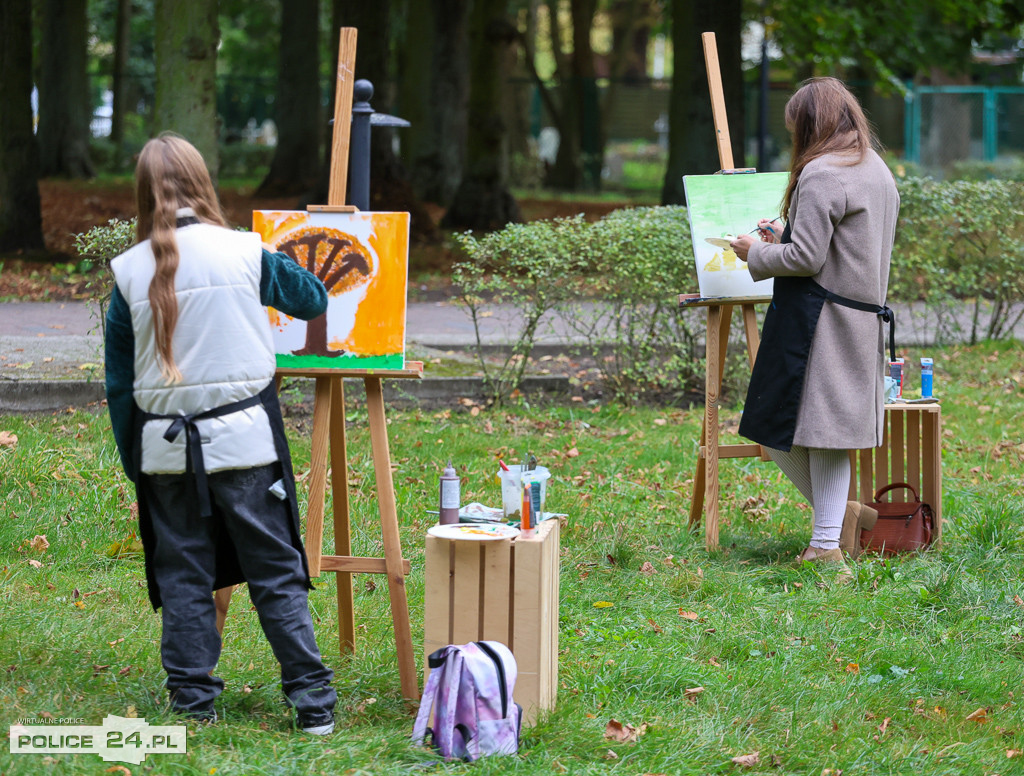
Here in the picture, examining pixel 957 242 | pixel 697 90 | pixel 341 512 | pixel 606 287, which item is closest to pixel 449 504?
pixel 341 512

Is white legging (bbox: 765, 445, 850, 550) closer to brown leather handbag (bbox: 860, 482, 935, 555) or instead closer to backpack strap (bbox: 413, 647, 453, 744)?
brown leather handbag (bbox: 860, 482, 935, 555)

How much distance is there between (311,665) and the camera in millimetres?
3443

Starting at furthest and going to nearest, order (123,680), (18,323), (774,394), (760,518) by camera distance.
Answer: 1. (18,323)
2. (760,518)
3. (774,394)
4. (123,680)

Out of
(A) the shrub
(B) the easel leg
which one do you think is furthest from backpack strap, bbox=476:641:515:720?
(A) the shrub

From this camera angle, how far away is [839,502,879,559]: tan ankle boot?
5.20 meters

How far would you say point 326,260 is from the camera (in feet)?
13.3

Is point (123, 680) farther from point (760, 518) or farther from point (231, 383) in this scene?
point (760, 518)

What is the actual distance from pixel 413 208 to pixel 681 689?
12.2 meters

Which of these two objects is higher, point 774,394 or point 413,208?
point 413,208

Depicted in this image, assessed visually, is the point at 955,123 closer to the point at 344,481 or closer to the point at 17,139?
the point at 17,139

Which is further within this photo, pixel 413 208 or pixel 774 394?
pixel 413 208

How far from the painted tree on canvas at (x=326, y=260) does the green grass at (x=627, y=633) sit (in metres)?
1.16

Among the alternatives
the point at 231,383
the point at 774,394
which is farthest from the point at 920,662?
the point at 231,383

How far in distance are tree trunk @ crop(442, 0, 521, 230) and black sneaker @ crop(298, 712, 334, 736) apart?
12966 millimetres
